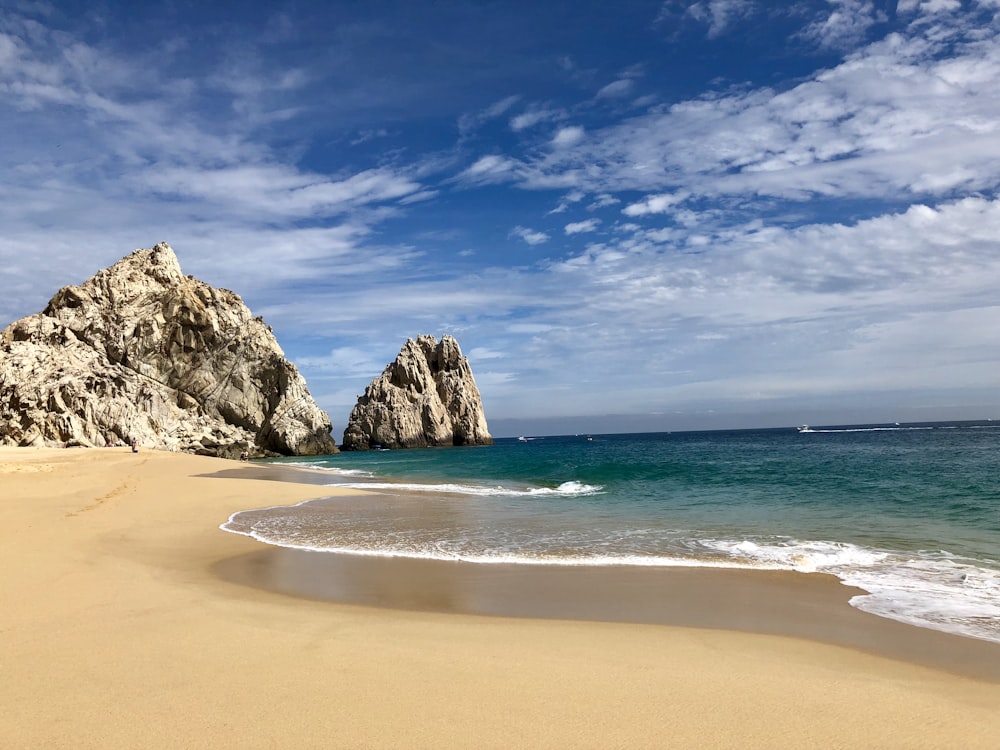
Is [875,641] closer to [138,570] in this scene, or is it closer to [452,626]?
[452,626]

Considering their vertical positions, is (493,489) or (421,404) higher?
(421,404)

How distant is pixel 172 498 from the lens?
17.4m

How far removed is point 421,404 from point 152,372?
41224 mm

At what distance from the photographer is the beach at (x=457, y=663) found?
3541mm

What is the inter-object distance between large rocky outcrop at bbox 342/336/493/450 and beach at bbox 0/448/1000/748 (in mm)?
83521

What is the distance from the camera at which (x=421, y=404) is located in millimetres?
93125

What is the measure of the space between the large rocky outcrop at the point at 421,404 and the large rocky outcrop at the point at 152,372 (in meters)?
23.3

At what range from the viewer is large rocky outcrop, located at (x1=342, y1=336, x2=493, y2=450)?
9169 cm

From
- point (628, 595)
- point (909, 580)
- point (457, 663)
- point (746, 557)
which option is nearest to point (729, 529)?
point (746, 557)

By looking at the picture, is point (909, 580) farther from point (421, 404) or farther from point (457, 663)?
point (421, 404)

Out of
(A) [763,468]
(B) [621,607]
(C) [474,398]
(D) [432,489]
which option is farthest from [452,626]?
(C) [474,398]

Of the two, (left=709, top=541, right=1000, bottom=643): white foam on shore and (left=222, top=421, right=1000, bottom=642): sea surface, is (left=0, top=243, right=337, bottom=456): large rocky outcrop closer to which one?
(left=222, top=421, right=1000, bottom=642): sea surface

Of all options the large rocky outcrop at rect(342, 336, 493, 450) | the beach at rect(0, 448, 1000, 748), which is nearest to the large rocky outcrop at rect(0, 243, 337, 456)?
the large rocky outcrop at rect(342, 336, 493, 450)

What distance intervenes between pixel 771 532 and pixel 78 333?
2476 inches
